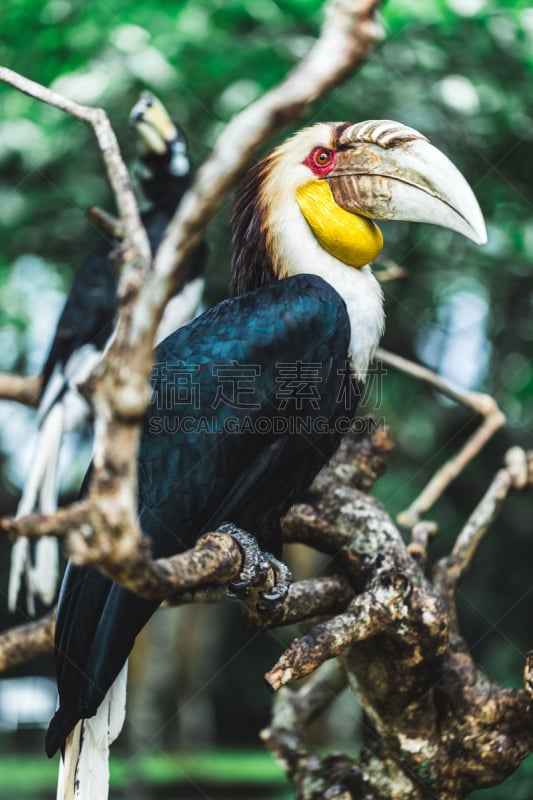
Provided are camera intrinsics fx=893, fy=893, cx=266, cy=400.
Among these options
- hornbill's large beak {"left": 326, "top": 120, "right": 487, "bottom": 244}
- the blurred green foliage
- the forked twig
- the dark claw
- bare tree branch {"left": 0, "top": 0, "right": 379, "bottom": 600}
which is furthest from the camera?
the blurred green foliage

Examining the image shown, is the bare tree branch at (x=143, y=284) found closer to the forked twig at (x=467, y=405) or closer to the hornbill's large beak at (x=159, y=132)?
the forked twig at (x=467, y=405)

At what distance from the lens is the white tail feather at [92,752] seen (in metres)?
2.55

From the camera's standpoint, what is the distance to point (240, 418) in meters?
2.67

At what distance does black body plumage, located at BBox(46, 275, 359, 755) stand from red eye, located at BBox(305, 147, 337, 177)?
0.48 meters

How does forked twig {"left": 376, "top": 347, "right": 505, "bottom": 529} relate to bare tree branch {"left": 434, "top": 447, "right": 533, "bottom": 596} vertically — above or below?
above

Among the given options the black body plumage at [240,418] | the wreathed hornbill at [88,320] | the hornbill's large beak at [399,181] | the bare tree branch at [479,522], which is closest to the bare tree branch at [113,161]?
the black body plumage at [240,418]

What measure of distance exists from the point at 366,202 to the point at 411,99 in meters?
1.99

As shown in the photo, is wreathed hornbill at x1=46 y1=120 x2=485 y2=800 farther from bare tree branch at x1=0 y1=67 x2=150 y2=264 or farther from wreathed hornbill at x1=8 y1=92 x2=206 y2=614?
wreathed hornbill at x1=8 y1=92 x2=206 y2=614

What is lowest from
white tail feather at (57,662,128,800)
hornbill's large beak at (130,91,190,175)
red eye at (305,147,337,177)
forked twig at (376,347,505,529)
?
white tail feather at (57,662,128,800)

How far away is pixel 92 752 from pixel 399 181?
1.99 meters

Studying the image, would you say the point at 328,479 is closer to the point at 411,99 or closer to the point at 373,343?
the point at 373,343

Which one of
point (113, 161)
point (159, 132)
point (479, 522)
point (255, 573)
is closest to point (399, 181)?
point (479, 522)

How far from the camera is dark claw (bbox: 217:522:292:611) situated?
245 cm

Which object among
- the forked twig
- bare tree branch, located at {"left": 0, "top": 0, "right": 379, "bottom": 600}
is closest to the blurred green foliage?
the forked twig
